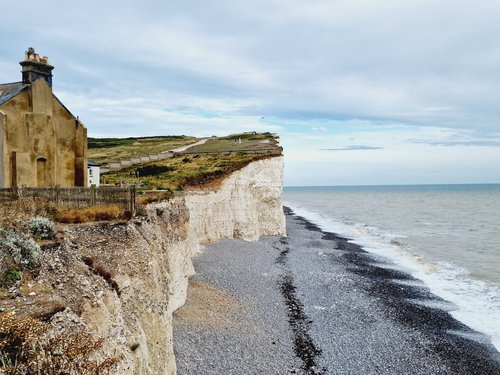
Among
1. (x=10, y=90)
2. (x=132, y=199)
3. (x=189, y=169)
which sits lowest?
(x=132, y=199)

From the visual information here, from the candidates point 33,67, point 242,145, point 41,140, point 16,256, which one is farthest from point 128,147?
point 16,256

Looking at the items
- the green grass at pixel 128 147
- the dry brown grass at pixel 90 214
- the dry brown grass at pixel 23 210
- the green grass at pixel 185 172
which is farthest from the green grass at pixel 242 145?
the dry brown grass at pixel 23 210

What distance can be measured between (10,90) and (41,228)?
14422mm

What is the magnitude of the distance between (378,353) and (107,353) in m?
16.8

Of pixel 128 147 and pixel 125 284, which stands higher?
pixel 128 147

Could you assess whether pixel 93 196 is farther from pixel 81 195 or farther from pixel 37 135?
pixel 37 135

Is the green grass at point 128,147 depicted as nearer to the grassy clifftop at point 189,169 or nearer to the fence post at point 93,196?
the grassy clifftop at point 189,169

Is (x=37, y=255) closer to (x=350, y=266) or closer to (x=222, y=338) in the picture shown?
(x=222, y=338)

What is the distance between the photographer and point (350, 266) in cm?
4100

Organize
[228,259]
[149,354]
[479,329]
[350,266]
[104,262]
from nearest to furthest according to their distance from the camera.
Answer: [149,354], [104,262], [479,329], [228,259], [350,266]

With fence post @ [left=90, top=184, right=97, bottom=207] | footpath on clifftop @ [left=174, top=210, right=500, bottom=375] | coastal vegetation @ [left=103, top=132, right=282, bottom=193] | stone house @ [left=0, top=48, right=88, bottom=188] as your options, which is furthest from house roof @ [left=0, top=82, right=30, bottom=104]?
footpath on clifftop @ [left=174, top=210, right=500, bottom=375]

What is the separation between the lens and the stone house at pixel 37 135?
2250cm

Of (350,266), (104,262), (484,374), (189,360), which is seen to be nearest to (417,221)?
(350,266)

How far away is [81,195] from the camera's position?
19047mm
